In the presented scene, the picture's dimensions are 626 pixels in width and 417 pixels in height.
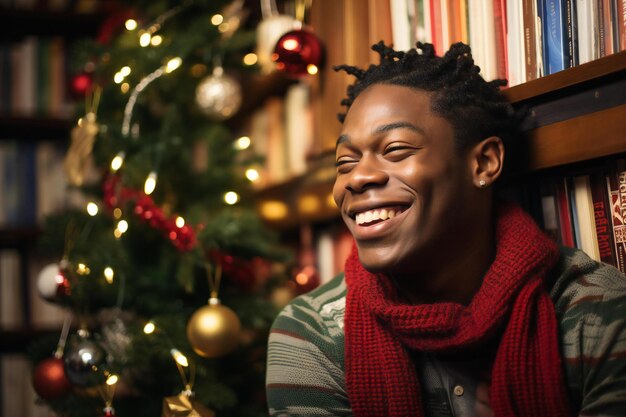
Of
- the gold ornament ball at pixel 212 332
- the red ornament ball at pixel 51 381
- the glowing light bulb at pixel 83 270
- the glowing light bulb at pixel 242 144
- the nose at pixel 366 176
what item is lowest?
the red ornament ball at pixel 51 381

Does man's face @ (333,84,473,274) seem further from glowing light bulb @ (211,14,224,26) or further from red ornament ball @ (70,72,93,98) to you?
red ornament ball @ (70,72,93,98)

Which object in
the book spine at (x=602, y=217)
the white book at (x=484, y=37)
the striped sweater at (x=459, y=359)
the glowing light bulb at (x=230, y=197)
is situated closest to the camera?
the striped sweater at (x=459, y=359)

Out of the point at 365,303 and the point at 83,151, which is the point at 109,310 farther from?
the point at 365,303

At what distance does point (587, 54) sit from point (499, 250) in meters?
0.37

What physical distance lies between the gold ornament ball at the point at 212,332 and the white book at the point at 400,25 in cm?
70

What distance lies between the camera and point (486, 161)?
103 cm

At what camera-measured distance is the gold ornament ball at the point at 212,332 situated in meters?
1.36

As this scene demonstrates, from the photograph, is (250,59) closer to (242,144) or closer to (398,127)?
(242,144)

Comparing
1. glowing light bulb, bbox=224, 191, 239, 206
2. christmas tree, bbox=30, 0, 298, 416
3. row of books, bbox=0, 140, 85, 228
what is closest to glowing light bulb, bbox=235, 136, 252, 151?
christmas tree, bbox=30, 0, 298, 416

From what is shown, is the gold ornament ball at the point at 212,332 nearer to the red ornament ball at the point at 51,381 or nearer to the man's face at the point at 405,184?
the red ornament ball at the point at 51,381

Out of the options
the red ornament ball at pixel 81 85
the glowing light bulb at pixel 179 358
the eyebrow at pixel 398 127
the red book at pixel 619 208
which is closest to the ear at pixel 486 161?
the eyebrow at pixel 398 127

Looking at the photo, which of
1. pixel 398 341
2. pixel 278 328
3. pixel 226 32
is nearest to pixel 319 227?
pixel 226 32

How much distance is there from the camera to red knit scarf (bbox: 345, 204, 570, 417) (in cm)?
89

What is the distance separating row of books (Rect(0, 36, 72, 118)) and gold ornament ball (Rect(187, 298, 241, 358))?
4.43 feet
